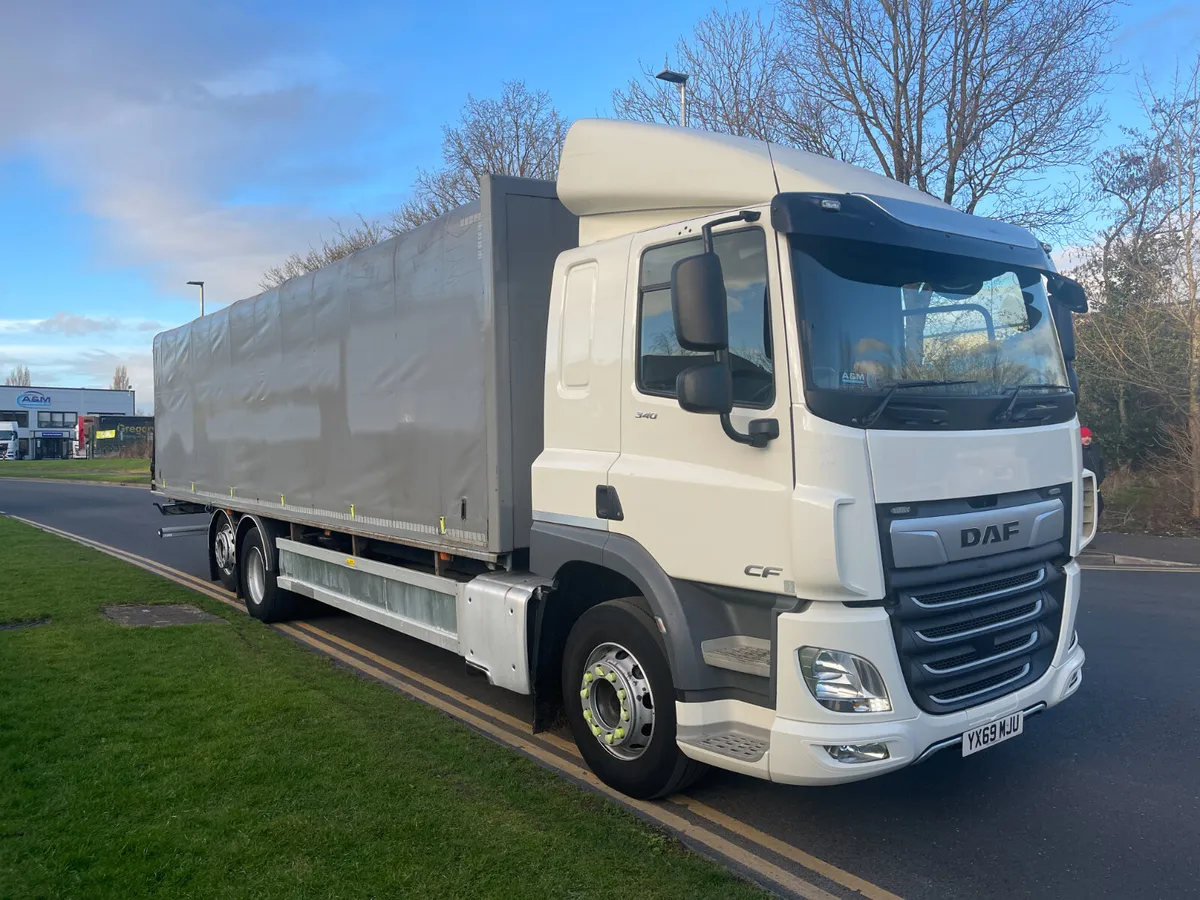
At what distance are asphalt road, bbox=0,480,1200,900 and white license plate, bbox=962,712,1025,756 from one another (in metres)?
0.46

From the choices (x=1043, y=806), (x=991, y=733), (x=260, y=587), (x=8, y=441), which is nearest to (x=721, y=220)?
(x=991, y=733)

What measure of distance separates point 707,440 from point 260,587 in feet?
22.3

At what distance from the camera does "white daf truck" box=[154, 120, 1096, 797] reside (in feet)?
12.3

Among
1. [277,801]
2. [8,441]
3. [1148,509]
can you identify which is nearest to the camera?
[277,801]

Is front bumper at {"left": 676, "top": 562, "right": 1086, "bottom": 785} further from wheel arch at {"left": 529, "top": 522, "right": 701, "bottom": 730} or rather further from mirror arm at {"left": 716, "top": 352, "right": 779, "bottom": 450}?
mirror arm at {"left": 716, "top": 352, "right": 779, "bottom": 450}

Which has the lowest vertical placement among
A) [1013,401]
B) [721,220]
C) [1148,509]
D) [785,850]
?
[785,850]

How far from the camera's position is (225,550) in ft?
35.0

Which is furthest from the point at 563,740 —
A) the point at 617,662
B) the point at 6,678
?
the point at 6,678

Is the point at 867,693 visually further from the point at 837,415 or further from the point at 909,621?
the point at 837,415

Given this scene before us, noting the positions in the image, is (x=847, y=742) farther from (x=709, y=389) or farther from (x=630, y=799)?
(x=709, y=389)

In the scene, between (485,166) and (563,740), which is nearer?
(563,740)

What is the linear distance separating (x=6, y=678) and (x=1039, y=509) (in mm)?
6991

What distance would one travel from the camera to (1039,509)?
436 centimetres

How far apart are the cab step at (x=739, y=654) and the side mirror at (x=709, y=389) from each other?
42.2 inches
